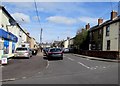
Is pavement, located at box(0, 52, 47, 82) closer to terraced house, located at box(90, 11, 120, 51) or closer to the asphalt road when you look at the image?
the asphalt road

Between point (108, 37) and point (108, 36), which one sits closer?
point (108, 37)

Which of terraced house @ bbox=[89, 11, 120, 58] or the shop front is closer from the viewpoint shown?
the shop front

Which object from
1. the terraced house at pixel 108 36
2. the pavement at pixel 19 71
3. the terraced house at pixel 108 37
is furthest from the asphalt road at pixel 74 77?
the terraced house at pixel 108 36

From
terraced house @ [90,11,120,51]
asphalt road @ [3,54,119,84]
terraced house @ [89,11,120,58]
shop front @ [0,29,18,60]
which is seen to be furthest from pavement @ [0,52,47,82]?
terraced house @ [90,11,120,51]

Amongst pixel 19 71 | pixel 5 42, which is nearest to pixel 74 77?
pixel 19 71

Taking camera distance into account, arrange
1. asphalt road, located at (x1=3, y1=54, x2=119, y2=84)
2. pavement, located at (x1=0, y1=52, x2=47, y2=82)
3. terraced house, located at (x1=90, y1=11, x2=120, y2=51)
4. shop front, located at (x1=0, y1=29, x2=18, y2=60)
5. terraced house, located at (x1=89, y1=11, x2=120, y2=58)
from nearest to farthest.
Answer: asphalt road, located at (x1=3, y1=54, x2=119, y2=84) → pavement, located at (x1=0, y1=52, x2=47, y2=82) → shop front, located at (x1=0, y1=29, x2=18, y2=60) → terraced house, located at (x1=89, y1=11, x2=120, y2=58) → terraced house, located at (x1=90, y1=11, x2=120, y2=51)

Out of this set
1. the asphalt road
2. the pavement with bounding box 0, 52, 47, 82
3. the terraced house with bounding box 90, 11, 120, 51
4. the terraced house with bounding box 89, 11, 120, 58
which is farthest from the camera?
the terraced house with bounding box 90, 11, 120, 51

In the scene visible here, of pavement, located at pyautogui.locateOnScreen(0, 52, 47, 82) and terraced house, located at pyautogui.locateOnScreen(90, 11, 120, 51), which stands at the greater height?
terraced house, located at pyautogui.locateOnScreen(90, 11, 120, 51)

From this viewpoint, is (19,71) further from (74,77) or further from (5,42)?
(5,42)

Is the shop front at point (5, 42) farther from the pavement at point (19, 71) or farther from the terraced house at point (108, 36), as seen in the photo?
the terraced house at point (108, 36)

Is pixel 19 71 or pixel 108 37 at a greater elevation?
pixel 108 37

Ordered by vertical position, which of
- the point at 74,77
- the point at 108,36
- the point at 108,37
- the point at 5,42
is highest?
the point at 108,36

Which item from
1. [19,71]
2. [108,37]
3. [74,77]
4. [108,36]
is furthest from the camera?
[108,36]

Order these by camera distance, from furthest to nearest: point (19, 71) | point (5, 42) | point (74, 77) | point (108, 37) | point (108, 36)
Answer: point (108, 36), point (108, 37), point (5, 42), point (19, 71), point (74, 77)
